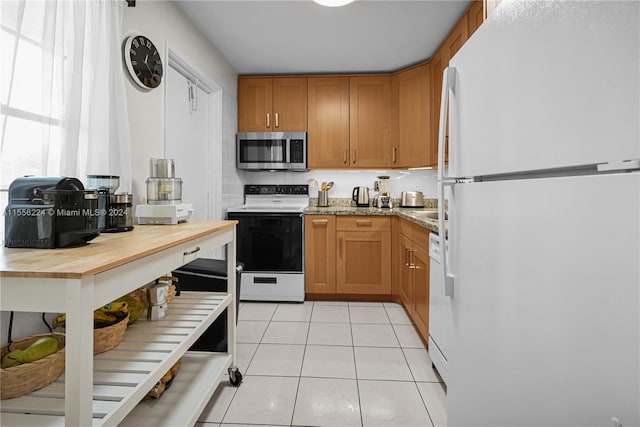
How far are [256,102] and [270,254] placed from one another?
→ 1.68m

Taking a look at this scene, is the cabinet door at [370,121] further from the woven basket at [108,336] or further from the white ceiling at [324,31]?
the woven basket at [108,336]

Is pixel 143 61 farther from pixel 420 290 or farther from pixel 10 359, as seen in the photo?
pixel 420 290

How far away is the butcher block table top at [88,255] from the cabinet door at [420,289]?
61.5 inches

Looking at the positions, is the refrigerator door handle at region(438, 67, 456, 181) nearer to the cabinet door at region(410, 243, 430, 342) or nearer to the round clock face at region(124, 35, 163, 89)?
the cabinet door at region(410, 243, 430, 342)

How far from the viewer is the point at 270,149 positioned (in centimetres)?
374

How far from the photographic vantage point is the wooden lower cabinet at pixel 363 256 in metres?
3.43

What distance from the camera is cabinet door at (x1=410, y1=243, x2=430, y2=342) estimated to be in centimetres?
Answer: 231

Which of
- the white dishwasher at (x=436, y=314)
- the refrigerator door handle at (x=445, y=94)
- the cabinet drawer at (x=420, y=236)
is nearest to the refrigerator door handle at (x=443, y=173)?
the refrigerator door handle at (x=445, y=94)

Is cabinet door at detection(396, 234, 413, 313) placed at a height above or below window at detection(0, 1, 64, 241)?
below

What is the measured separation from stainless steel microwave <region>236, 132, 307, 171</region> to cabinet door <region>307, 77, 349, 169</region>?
13cm

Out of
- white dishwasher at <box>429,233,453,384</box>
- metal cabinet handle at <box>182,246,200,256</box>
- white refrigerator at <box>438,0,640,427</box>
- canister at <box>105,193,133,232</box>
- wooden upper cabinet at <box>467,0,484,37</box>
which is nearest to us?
white refrigerator at <box>438,0,640,427</box>

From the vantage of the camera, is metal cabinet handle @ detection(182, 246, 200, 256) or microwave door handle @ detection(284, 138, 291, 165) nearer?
metal cabinet handle @ detection(182, 246, 200, 256)

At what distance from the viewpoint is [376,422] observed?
160cm

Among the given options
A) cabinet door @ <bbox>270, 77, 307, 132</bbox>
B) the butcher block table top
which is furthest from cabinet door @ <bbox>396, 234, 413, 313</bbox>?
the butcher block table top
